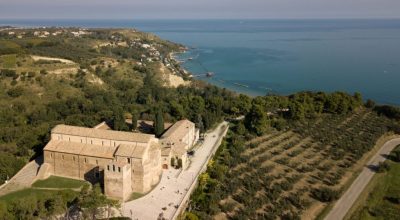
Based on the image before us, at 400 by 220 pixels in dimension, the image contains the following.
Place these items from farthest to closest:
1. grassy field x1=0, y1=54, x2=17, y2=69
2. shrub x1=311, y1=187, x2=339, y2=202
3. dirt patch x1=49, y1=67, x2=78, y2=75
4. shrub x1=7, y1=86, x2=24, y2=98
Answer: dirt patch x1=49, y1=67, x2=78, y2=75 → grassy field x1=0, y1=54, x2=17, y2=69 → shrub x1=7, y1=86, x2=24, y2=98 → shrub x1=311, y1=187, x2=339, y2=202

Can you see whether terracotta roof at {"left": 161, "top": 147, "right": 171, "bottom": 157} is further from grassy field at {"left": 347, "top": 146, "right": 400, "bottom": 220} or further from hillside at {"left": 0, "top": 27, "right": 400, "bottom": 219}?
grassy field at {"left": 347, "top": 146, "right": 400, "bottom": 220}

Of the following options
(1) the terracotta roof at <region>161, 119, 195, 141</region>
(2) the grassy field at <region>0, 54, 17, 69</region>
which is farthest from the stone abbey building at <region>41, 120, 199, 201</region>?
(2) the grassy field at <region>0, 54, 17, 69</region>

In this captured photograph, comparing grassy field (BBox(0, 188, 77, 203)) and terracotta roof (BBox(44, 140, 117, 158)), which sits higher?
terracotta roof (BBox(44, 140, 117, 158))

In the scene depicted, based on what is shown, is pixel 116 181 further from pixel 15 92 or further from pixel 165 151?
pixel 15 92

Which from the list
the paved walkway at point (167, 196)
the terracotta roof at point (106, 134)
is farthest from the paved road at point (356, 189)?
the terracotta roof at point (106, 134)

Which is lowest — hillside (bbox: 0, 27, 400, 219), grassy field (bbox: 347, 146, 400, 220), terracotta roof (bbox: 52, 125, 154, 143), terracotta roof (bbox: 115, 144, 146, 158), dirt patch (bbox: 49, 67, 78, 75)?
grassy field (bbox: 347, 146, 400, 220)

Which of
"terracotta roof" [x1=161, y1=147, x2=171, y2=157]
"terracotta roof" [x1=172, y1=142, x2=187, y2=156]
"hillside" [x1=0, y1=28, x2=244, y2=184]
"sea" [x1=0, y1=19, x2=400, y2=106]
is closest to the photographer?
"terracotta roof" [x1=161, y1=147, x2=171, y2=157]
